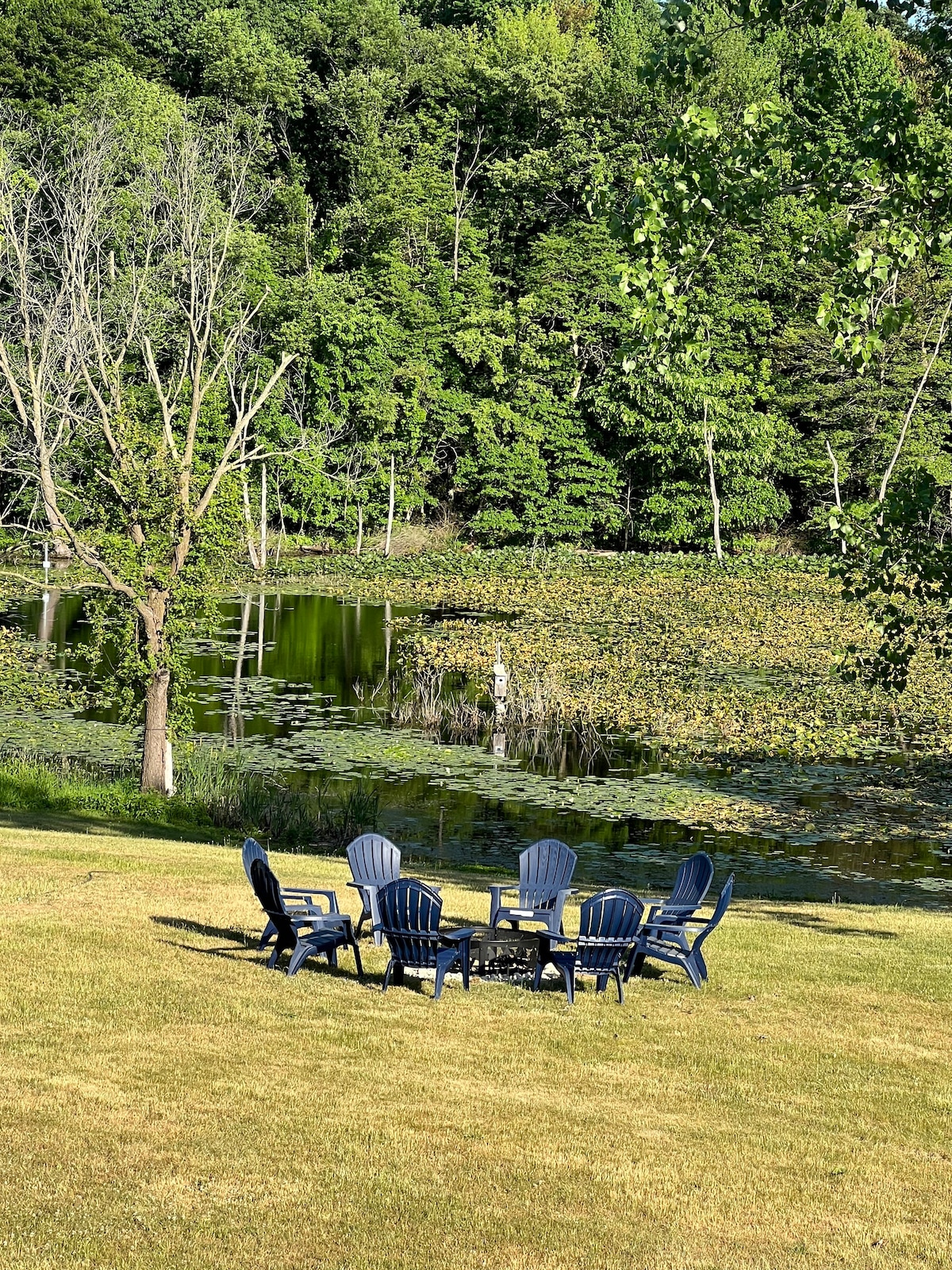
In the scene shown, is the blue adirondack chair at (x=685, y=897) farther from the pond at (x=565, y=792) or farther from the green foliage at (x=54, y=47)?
the green foliage at (x=54, y=47)

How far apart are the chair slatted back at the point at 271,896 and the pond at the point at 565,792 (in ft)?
22.3

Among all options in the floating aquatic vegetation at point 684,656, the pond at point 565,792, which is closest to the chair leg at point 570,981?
the floating aquatic vegetation at point 684,656

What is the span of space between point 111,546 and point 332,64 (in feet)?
176

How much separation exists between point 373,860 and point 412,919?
5.57 feet

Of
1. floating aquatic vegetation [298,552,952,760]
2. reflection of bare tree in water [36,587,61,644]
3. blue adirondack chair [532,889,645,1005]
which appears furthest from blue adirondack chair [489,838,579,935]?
reflection of bare tree in water [36,587,61,644]

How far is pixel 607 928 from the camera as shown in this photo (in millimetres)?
9383

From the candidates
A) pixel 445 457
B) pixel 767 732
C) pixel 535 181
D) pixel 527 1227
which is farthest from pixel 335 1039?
pixel 535 181

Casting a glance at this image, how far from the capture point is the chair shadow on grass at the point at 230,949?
9727 millimetres

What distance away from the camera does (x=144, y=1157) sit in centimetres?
634

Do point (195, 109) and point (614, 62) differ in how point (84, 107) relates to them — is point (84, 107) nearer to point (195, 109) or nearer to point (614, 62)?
point (195, 109)

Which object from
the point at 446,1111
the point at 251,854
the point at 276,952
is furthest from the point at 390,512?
the point at 446,1111

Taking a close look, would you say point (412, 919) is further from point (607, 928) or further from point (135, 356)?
point (135, 356)

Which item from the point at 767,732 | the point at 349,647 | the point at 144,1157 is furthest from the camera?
the point at 349,647

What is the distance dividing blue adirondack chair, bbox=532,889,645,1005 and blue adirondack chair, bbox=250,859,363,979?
4.45 ft
